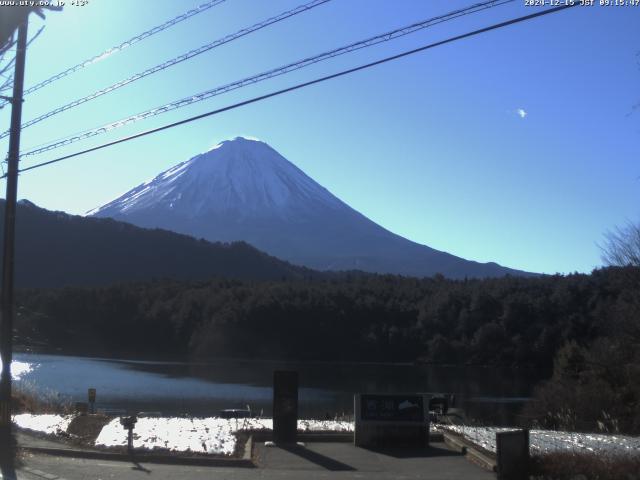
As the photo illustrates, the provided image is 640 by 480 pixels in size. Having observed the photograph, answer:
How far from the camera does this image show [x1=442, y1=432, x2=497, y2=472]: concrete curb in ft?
38.5

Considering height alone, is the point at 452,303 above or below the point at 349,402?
above

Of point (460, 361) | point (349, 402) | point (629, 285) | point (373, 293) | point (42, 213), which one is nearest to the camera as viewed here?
point (629, 285)

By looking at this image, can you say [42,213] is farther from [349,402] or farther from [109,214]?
[349,402]

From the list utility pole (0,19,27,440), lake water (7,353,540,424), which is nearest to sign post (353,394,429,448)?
utility pole (0,19,27,440)

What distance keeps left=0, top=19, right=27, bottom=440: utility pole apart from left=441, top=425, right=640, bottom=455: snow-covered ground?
872cm

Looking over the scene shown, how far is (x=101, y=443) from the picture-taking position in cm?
1387

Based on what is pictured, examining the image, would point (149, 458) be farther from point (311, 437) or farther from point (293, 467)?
point (311, 437)

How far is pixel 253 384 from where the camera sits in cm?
5891

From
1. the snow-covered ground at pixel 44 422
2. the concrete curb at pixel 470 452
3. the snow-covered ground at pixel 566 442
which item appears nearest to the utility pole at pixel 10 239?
the snow-covered ground at pixel 44 422

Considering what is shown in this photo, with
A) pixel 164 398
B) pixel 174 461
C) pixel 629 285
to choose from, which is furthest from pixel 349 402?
pixel 174 461

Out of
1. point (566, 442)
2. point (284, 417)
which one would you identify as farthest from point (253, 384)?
point (566, 442)

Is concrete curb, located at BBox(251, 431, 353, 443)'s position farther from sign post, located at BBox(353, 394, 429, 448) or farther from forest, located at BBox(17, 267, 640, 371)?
forest, located at BBox(17, 267, 640, 371)

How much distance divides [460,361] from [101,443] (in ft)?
241

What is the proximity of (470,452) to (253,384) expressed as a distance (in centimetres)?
4730
